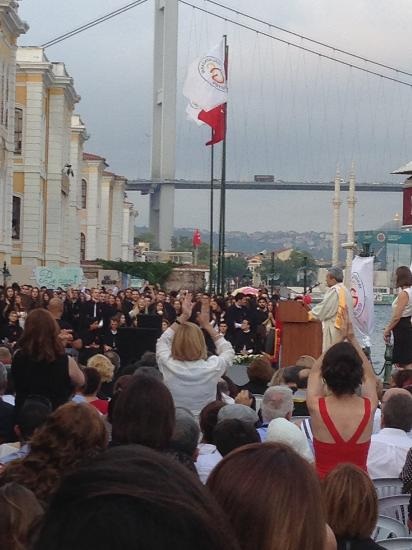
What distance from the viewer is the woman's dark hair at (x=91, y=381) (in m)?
8.39

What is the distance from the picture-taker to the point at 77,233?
230 ft

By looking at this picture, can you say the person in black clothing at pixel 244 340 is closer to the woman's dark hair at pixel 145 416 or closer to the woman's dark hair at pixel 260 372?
the woman's dark hair at pixel 260 372

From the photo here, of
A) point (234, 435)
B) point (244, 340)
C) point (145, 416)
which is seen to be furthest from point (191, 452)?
point (244, 340)

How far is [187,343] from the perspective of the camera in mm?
8312

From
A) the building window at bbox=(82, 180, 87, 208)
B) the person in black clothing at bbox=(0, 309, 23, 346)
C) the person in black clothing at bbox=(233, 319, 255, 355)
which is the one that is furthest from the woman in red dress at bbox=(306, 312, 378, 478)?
the building window at bbox=(82, 180, 87, 208)

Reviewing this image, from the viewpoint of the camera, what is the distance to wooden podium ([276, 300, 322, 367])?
18.0 m

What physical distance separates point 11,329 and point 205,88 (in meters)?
16.7

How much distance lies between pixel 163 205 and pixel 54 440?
10526 cm

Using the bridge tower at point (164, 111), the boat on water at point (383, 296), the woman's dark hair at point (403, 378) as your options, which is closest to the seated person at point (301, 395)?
the woman's dark hair at point (403, 378)

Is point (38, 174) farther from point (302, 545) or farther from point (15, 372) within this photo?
point (302, 545)

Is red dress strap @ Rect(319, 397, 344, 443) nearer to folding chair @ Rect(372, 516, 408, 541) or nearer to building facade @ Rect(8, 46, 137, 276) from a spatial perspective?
folding chair @ Rect(372, 516, 408, 541)

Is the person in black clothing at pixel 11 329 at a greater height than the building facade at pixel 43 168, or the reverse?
the building facade at pixel 43 168

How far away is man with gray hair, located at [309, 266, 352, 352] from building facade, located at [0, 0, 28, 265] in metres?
29.3

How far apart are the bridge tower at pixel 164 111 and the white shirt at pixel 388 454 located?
93.4 meters
